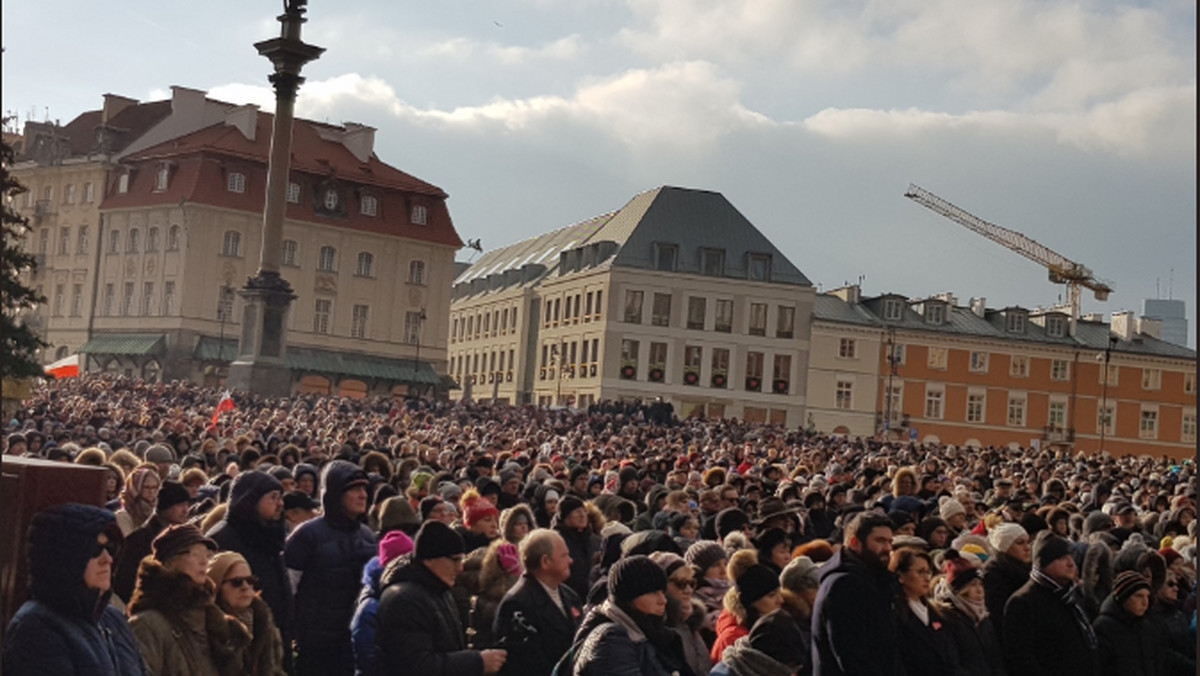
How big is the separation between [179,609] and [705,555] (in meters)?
3.78

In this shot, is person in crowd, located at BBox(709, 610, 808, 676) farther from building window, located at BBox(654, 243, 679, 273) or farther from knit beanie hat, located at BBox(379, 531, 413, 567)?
building window, located at BBox(654, 243, 679, 273)

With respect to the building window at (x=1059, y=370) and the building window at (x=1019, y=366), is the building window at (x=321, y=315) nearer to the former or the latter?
the building window at (x=1019, y=366)

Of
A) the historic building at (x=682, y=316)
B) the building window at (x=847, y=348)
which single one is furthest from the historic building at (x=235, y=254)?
the building window at (x=847, y=348)

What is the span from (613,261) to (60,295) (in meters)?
29.6

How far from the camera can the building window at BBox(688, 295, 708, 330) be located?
9106cm

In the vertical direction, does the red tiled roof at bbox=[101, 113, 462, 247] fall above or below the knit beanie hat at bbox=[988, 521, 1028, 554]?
above

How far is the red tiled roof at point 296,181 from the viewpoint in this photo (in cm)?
8556

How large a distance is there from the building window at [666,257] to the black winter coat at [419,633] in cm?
8223

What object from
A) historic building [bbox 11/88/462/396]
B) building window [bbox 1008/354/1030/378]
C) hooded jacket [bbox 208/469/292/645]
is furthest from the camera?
building window [bbox 1008/354/1030/378]

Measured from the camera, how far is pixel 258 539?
9.77 meters

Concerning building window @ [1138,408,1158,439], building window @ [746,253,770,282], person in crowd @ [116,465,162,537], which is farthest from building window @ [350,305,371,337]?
person in crowd @ [116,465,162,537]

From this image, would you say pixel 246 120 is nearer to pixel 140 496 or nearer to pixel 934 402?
pixel 934 402

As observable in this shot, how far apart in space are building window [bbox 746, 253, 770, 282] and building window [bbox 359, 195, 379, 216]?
20.0m

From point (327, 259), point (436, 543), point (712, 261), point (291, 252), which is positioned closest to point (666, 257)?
point (712, 261)
